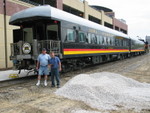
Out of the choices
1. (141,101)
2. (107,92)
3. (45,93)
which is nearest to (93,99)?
(107,92)

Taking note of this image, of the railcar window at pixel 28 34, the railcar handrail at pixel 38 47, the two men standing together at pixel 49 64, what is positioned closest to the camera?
the two men standing together at pixel 49 64

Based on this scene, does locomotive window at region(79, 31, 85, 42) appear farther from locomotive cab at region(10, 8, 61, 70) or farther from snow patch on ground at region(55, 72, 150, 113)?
snow patch on ground at region(55, 72, 150, 113)

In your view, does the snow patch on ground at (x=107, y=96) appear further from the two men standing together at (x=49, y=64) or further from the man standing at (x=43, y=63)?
the man standing at (x=43, y=63)

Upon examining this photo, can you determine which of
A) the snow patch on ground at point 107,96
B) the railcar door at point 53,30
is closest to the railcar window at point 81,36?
the railcar door at point 53,30

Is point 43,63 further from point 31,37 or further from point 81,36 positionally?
point 81,36

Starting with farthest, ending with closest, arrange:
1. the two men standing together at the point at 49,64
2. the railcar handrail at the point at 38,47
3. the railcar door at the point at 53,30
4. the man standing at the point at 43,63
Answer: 1. the railcar door at the point at 53,30
2. the railcar handrail at the point at 38,47
3. the man standing at the point at 43,63
4. the two men standing together at the point at 49,64

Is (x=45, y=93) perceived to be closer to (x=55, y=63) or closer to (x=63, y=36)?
(x=55, y=63)

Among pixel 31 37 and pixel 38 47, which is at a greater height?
pixel 31 37

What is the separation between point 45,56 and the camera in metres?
8.82

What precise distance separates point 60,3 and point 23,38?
1506 centimetres

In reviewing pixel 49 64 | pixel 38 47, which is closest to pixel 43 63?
pixel 49 64

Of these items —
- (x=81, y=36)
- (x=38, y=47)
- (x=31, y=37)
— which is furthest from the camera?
(x=81, y=36)

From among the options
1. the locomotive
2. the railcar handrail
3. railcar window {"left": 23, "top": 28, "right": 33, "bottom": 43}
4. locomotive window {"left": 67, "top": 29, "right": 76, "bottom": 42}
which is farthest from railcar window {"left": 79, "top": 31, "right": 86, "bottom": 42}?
railcar window {"left": 23, "top": 28, "right": 33, "bottom": 43}

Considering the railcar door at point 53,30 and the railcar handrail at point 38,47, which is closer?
the railcar handrail at point 38,47
